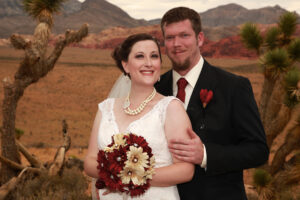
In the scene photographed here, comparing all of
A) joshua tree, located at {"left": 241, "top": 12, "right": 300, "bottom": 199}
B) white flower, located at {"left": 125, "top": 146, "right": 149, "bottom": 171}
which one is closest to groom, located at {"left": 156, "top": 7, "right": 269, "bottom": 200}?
white flower, located at {"left": 125, "top": 146, "right": 149, "bottom": 171}

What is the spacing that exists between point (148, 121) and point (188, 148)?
46 cm

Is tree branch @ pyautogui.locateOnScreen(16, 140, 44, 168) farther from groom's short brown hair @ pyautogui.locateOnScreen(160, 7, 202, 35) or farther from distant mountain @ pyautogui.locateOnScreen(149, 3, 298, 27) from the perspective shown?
distant mountain @ pyautogui.locateOnScreen(149, 3, 298, 27)

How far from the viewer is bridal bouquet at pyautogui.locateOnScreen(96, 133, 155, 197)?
2.54m

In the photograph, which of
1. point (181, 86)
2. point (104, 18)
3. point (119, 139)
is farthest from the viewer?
point (104, 18)

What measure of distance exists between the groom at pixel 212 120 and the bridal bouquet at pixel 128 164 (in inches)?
10.3

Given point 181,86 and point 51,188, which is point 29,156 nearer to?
point 51,188

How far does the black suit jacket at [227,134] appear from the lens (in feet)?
9.40

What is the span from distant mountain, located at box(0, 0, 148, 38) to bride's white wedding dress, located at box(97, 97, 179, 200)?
52818 mm

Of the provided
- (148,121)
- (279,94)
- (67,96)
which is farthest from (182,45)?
(67,96)

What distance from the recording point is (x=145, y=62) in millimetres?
2840

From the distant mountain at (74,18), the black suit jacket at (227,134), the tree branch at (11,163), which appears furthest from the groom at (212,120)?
the distant mountain at (74,18)

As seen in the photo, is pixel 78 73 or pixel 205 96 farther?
pixel 78 73

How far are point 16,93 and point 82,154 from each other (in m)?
10.3

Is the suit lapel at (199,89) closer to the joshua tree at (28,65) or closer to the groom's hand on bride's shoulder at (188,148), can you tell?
the groom's hand on bride's shoulder at (188,148)
